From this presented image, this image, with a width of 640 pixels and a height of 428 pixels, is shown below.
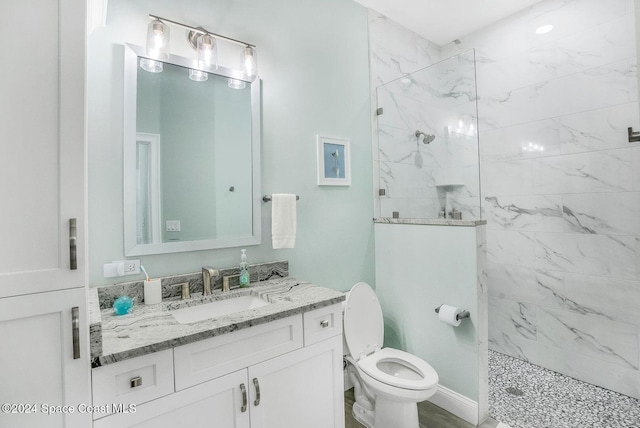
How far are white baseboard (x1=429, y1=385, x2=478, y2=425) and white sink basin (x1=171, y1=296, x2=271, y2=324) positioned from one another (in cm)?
140

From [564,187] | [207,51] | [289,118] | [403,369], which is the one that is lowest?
[403,369]

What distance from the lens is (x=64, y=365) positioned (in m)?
0.92

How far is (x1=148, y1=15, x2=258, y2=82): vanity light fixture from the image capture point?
1.56 metres

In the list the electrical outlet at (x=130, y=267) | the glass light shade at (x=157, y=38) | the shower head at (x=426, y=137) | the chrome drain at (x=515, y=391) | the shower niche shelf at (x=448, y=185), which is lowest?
the chrome drain at (x=515, y=391)

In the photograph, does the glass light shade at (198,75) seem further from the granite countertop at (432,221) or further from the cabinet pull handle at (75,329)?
the granite countertop at (432,221)

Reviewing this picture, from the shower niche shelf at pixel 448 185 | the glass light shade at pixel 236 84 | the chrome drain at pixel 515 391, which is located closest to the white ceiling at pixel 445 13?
the glass light shade at pixel 236 84

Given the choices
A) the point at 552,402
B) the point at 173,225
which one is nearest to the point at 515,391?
the point at 552,402

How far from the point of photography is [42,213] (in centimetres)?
89

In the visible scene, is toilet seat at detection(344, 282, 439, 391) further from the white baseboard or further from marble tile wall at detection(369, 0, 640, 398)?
marble tile wall at detection(369, 0, 640, 398)

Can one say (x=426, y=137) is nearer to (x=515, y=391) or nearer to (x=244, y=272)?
(x=244, y=272)

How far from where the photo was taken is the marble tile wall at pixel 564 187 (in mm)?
2182

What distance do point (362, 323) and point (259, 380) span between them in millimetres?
905

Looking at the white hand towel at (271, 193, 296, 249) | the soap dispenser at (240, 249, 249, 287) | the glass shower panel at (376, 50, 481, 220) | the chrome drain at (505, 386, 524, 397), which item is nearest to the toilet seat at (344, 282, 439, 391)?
the white hand towel at (271, 193, 296, 249)

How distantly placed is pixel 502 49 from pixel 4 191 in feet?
11.4
